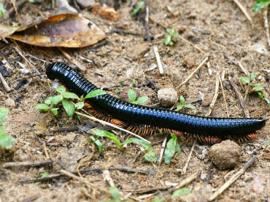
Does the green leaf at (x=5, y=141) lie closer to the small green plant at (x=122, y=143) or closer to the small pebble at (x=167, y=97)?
the small green plant at (x=122, y=143)

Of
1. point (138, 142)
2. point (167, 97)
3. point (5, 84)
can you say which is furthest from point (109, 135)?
point (5, 84)

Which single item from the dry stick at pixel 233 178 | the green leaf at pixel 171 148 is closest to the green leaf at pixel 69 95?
the green leaf at pixel 171 148

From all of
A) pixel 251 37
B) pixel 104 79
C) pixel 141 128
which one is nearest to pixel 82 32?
pixel 104 79

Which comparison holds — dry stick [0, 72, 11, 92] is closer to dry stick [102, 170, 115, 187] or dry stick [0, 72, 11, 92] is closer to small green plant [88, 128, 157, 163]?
small green plant [88, 128, 157, 163]

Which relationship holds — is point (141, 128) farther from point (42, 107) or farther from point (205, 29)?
point (205, 29)

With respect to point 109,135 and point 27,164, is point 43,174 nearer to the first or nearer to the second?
point 27,164

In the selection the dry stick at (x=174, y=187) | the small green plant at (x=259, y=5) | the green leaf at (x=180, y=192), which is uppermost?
the small green plant at (x=259, y=5)
